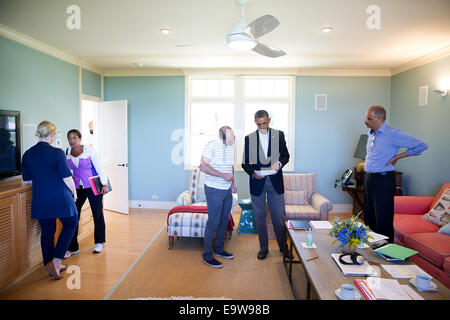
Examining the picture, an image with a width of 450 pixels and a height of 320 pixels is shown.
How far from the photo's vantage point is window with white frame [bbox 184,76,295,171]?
17.7ft

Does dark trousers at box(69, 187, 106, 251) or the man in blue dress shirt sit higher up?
the man in blue dress shirt

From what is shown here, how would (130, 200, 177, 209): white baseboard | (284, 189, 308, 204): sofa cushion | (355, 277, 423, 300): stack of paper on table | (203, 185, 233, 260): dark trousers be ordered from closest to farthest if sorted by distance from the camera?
1. (355, 277, 423, 300): stack of paper on table
2. (203, 185, 233, 260): dark trousers
3. (284, 189, 308, 204): sofa cushion
4. (130, 200, 177, 209): white baseboard

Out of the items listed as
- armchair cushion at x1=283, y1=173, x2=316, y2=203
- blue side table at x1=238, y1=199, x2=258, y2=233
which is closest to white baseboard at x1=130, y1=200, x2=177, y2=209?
blue side table at x1=238, y1=199, x2=258, y2=233

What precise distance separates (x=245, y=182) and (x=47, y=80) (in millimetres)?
3450

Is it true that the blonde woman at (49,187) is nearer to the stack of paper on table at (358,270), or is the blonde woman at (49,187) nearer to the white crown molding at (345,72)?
the stack of paper on table at (358,270)

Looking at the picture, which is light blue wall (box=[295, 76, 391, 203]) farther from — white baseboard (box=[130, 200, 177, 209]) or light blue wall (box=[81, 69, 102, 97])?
light blue wall (box=[81, 69, 102, 97])

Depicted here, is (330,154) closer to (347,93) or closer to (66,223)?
(347,93)

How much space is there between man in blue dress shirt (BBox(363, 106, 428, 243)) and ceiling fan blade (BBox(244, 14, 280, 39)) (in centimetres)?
123

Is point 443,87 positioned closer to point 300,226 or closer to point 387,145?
point 387,145

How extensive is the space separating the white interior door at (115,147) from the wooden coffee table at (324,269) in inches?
134

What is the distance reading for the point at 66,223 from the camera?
9.57ft

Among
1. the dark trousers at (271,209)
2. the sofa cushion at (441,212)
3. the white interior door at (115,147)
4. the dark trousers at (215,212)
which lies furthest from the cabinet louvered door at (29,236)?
the sofa cushion at (441,212)

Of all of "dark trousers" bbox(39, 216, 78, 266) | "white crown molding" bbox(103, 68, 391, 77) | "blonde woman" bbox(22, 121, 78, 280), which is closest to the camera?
"blonde woman" bbox(22, 121, 78, 280)

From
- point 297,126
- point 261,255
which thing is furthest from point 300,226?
point 297,126
